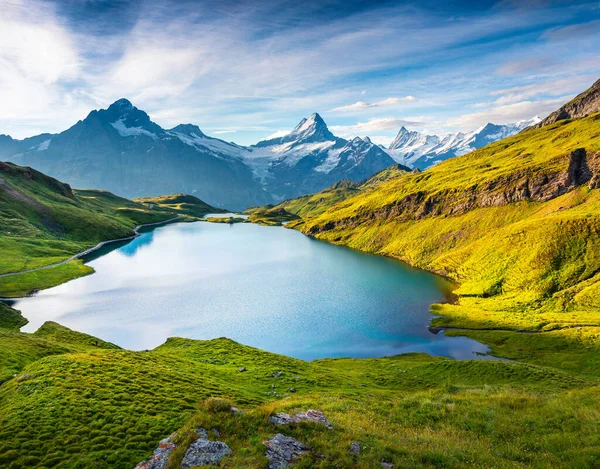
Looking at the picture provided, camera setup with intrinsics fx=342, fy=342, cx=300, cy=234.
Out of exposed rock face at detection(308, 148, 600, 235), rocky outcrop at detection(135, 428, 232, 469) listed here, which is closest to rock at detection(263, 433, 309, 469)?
rocky outcrop at detection(135, 428, 232, 469)

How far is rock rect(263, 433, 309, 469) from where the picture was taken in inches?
751

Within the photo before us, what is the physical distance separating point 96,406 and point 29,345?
3032 cm

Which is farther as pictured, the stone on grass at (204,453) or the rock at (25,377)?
the rock at (25,377)

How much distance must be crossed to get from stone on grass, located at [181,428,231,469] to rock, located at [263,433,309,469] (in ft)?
8.56

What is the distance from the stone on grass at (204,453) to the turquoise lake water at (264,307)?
57578mm

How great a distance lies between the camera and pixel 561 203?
483 ft

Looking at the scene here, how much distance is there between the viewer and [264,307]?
106062 mm

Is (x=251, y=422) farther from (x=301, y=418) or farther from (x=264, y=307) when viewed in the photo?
(x=264, y=307)

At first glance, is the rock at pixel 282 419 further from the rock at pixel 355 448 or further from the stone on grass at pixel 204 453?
the rock at pixel 355 448

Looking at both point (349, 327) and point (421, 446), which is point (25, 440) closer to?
point (421, 446)

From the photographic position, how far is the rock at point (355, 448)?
20062mm

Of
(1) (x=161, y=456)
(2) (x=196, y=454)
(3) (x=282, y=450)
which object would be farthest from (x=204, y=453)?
(3) (x=282, y=450)

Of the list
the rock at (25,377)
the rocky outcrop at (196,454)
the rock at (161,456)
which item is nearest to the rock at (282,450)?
the rocky outcrop at (196,454)

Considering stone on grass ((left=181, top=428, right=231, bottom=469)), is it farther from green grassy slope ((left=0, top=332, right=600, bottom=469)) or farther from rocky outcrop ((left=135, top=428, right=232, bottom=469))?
green grassy slope ((left=0, top=332, right=600, bottom=469))
